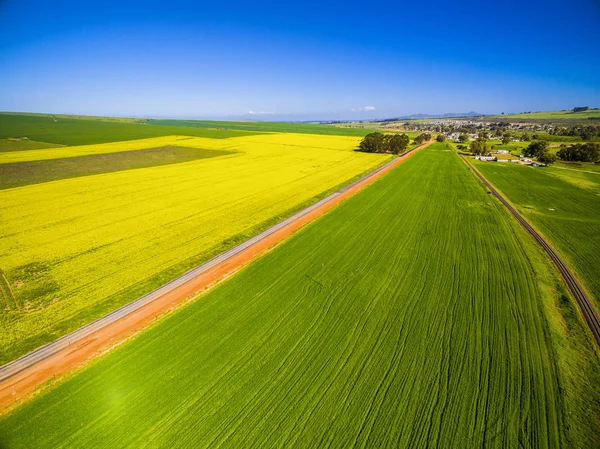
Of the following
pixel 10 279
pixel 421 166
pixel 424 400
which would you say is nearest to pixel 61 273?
pixel 10 279

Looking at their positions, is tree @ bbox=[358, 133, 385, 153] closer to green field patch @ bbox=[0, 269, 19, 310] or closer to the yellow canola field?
the yellow canola field

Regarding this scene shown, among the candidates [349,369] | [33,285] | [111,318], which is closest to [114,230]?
[33,285]

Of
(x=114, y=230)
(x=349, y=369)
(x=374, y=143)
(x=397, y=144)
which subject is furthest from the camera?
(x=374, y=143)

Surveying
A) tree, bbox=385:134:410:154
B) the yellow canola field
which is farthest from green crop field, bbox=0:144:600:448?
tree, bbox=385:134:410:154

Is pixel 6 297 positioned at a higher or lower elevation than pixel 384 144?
lower

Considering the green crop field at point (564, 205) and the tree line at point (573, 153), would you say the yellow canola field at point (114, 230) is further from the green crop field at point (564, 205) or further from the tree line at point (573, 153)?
the tree line at point (573, 153)

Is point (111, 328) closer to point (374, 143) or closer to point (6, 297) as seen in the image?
point (6, 297)
